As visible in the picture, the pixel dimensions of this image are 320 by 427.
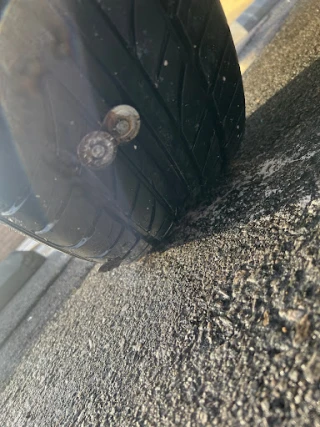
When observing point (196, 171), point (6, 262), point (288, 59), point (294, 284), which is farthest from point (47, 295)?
point (288, 59)

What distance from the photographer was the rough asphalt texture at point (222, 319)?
2.55 ft

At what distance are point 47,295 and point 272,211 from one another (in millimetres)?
1469

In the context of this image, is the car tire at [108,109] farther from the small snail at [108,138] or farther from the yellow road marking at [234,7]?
the yellow road marking at [234,7]

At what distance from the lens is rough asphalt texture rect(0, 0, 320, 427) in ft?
2.55

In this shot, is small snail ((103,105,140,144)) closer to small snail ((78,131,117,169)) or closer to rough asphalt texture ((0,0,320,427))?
small snail ((78,131,117,169))

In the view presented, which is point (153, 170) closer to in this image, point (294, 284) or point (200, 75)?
point (200, 75)

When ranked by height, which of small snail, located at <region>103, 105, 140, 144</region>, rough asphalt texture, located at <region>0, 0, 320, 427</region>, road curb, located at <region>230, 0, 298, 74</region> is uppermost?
small snail, located at <region>103, 105, 140, 144</region>

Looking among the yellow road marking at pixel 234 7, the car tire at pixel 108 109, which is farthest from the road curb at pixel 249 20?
the car tire at pixel 108 109

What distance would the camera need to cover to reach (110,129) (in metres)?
0.90

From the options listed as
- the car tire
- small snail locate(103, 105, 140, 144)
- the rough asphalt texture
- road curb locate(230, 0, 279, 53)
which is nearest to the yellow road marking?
road curb locate(230, 0, 279, 53)

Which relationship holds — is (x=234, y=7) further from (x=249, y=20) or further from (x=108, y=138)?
(x=108, y=138)

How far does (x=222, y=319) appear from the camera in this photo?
94 centimetres

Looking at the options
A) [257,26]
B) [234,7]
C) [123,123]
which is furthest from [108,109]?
[234,7]

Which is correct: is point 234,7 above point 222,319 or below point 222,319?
below
